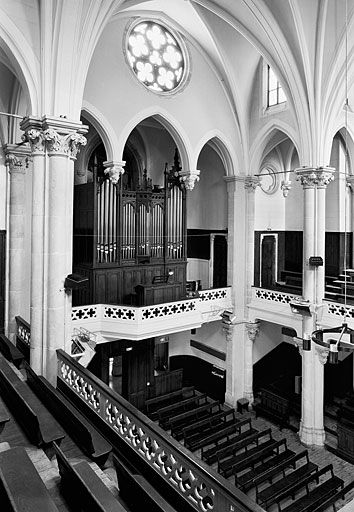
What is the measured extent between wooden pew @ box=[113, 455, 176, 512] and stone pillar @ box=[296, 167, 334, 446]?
1022cm

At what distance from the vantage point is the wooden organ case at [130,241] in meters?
13.5

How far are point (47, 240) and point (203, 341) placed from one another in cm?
1245

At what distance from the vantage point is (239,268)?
1691 centimetres

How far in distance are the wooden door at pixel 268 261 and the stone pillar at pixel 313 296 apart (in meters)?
5.61

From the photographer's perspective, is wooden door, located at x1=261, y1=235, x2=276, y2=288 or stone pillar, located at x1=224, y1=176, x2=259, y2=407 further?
wooden door, located at x1=261, y1=235, x2=276, y2=288

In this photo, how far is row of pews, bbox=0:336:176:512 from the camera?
3648mm

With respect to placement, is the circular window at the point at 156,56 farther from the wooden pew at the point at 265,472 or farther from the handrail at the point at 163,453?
the wooden pew at the point at 265,472

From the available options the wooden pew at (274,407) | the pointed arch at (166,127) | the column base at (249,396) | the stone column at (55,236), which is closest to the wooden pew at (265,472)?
the wooden pew at (274,407)

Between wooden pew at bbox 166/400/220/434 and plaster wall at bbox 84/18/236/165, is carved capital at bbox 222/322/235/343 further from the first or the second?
plaster wall at bbox 84/18/236/165

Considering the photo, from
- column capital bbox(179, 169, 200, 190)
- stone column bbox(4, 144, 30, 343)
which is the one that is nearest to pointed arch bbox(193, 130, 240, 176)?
column capital bbox(179, 169, 200, 190)

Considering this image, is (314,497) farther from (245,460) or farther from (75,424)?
(75,424)

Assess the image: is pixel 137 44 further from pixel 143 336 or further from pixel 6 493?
pixel 6 493

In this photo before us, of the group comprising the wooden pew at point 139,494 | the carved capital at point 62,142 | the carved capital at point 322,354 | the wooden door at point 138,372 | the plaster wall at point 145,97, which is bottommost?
the wooden door at point 138,372

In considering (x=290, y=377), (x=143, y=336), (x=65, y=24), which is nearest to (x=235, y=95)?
(x=65, y=24)
